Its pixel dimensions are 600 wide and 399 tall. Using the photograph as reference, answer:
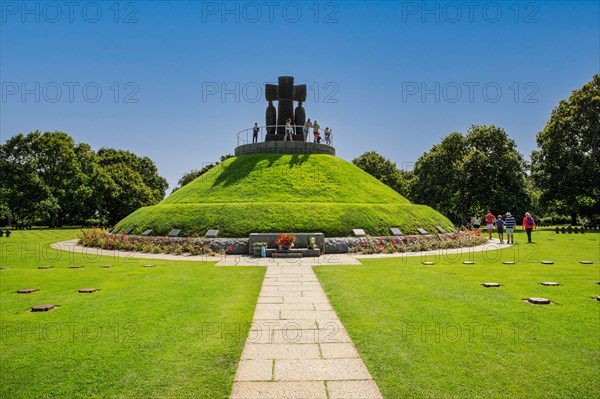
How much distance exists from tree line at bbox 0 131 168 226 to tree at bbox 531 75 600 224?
63.6m

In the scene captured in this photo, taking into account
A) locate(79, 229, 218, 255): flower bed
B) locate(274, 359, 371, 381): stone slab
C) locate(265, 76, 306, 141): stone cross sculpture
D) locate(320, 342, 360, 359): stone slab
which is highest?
locate(265, 76, 306, 141): stone cross sculpture

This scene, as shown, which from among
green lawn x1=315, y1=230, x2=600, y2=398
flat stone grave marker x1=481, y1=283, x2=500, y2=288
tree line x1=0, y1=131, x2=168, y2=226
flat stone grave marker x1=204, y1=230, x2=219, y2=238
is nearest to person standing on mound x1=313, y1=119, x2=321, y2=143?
flat stone grave marker x1=204, y1=230, x2=219, y2=238

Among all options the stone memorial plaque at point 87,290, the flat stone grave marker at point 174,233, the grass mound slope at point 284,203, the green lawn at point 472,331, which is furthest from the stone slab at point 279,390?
the flat stone grave marker at point 174,233

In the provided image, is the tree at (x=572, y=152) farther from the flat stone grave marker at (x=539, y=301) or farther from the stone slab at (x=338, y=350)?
the stone slab at (x=338, y=350)

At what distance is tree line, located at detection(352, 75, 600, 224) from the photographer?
153ft

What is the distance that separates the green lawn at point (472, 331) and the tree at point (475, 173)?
1613 inches

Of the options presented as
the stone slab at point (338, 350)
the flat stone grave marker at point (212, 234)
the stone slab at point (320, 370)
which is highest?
the flat stone grave marker at point (212, 234)

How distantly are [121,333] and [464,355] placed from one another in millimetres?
6299

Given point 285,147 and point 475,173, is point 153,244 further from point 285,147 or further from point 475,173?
point 475,173

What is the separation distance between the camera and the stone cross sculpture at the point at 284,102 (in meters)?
36.8

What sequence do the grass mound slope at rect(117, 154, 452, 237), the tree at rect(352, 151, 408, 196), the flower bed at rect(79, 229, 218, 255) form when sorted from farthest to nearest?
the tree at rect(352, 151, 408, 196) → the grass mound slope at rect(117, 154, 452, 237) → the flower bed at rect(79, 229, 218, 255)

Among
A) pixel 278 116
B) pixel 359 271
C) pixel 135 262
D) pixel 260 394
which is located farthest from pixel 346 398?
pixel 278 116

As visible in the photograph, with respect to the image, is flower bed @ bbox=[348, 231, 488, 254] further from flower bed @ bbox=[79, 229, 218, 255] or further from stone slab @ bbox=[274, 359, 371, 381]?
stone slab @ bbox=[274, 359, 371, 381]

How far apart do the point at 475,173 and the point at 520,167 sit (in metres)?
5.76
